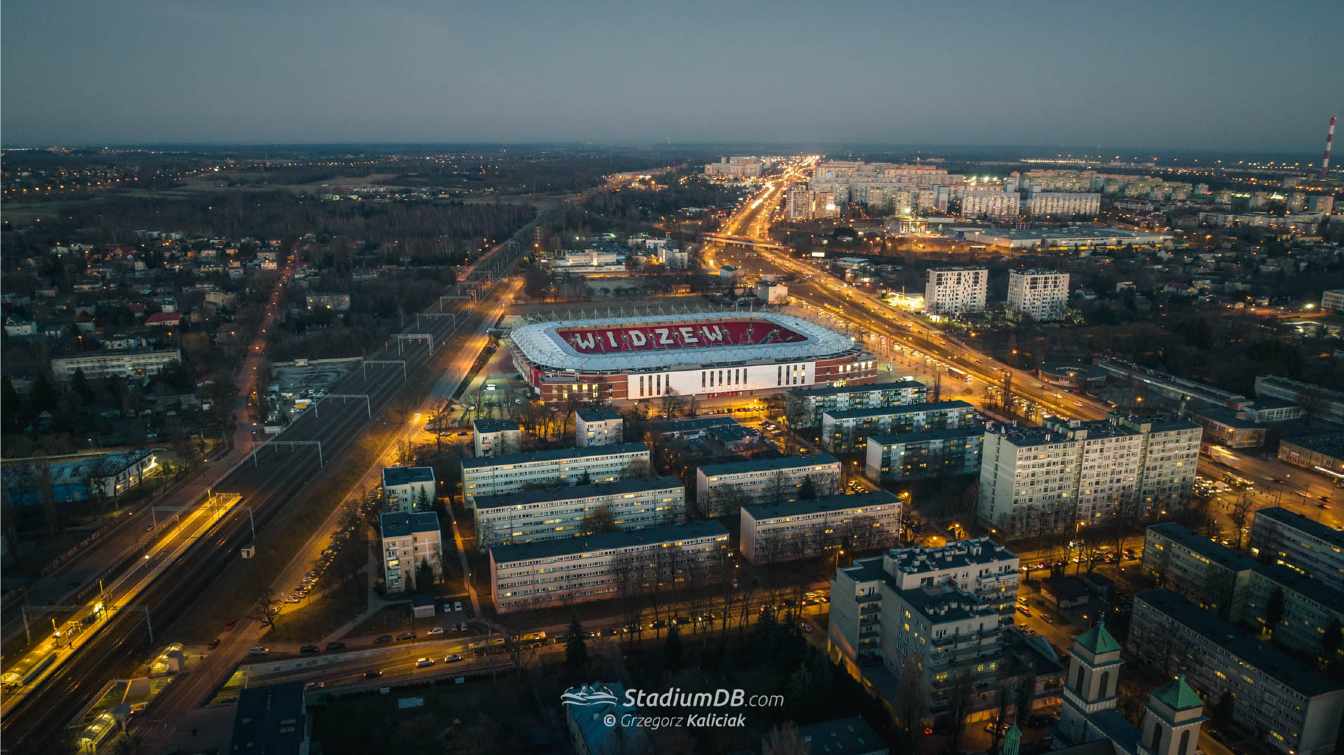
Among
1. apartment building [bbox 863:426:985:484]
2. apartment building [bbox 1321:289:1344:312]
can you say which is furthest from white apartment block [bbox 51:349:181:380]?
apartment building [bbox 1321:289:1344:312]

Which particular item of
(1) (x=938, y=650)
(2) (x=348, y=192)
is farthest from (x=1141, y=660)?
(2) (x=348, y=192)

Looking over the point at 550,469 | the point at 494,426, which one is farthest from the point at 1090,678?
the point at 494,426

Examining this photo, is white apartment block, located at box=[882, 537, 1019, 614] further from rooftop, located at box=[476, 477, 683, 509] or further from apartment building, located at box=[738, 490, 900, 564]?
rooftop, located at box=[476, 477, 683, 509]

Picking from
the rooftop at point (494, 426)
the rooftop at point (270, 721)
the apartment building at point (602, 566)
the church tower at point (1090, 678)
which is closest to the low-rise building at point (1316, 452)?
the church tower at point (1090, 678)

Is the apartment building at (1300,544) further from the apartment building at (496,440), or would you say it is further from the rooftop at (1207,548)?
the apartment building at (496,440)

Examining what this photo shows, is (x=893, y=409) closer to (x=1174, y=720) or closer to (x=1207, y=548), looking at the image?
(x=1207, y=548)

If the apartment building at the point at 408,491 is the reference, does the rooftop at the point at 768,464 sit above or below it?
above
